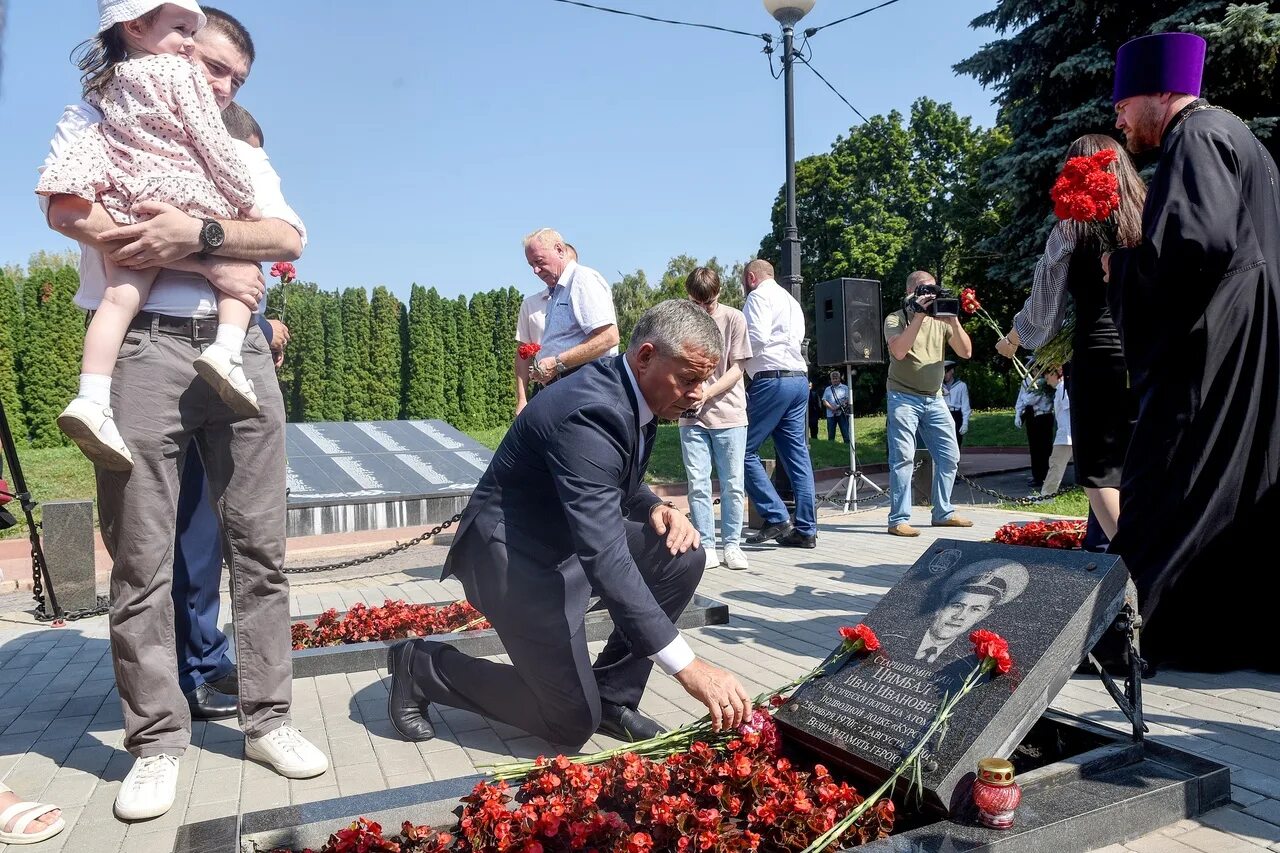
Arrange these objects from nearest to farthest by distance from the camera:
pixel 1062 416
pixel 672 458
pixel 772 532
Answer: pixel 772 532
pixel 1062 416
pixel 672 458

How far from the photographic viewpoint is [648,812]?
2246 millimetres

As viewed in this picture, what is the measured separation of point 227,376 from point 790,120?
9.34 meters

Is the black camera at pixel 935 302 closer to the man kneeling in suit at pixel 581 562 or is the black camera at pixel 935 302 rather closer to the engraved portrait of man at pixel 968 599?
the man kneeling in suit at pixel 581 562

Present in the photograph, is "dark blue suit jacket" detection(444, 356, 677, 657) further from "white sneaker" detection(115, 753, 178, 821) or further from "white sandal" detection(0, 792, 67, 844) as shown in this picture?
"white sandal" detection(0, 792, 67, 844)

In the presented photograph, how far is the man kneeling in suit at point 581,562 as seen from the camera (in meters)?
2.77

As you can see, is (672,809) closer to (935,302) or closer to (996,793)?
(996,793)

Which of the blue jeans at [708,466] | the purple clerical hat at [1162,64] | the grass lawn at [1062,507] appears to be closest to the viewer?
the purple clerical hat at [1162,64]

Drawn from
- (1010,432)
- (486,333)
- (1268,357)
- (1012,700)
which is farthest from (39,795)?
(486,333)

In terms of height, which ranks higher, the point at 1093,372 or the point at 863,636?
the point at 1093,372

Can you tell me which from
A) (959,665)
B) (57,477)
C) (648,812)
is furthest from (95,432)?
(57,477)

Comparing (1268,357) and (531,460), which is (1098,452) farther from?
(531,460)

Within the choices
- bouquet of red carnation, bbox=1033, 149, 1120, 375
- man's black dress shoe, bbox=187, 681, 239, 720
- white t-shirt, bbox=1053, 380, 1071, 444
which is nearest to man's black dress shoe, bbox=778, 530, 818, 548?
white t-shirt, bbox=1053, 380, 1071, 444

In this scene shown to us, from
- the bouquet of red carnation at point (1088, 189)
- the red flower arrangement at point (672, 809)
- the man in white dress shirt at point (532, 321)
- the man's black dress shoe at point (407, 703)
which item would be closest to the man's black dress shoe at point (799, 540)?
the man in white dress shirt at point (532, 321)

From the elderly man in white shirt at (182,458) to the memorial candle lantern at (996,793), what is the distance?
2084 mm
